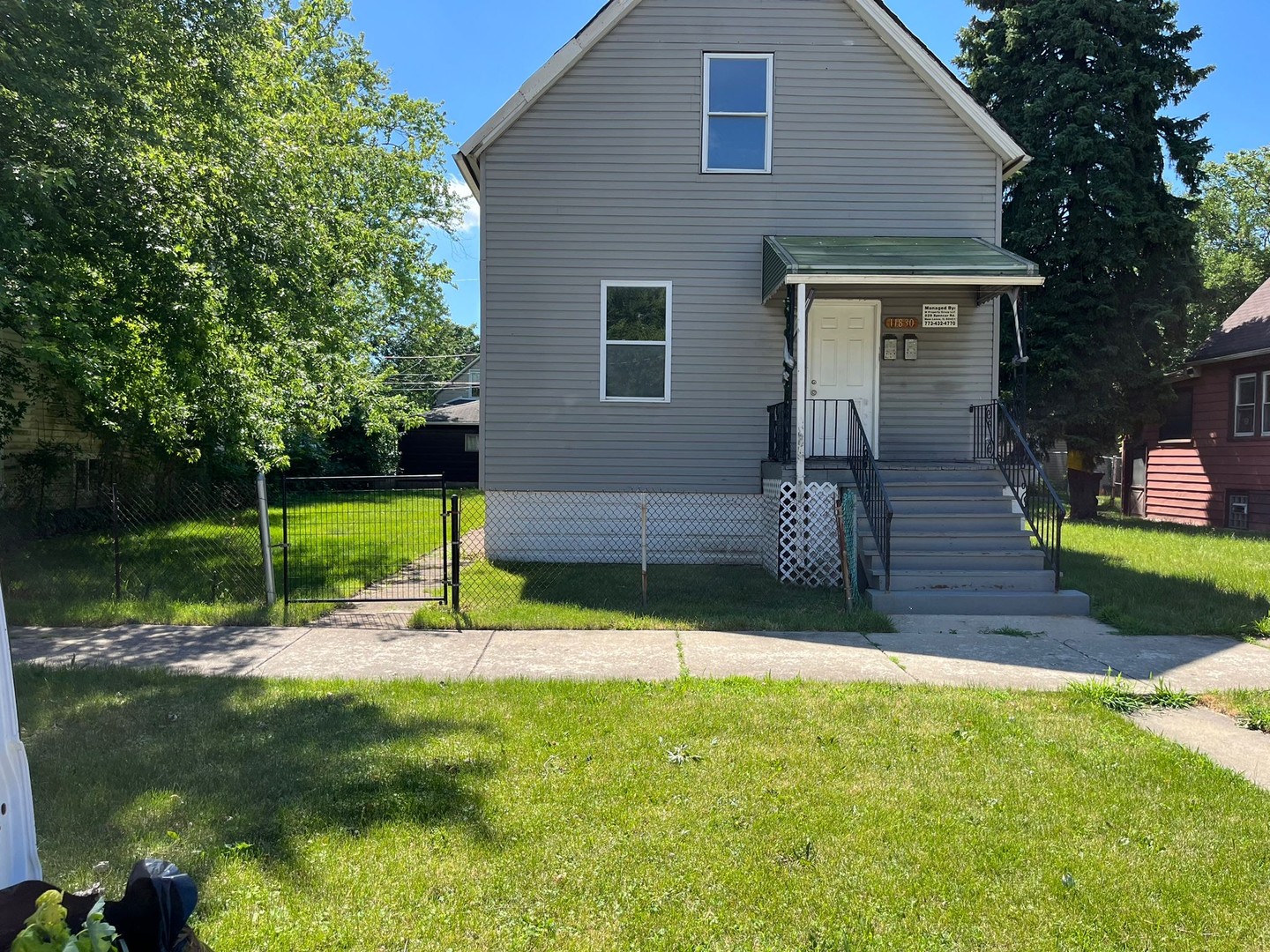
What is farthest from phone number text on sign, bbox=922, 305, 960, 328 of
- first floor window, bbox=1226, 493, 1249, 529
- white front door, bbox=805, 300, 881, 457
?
first floor window, bbox=1226, 493, 1249, 529

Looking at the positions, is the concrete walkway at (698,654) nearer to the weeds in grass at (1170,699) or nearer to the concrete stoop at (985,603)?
the weeds in grass at (1170,699)

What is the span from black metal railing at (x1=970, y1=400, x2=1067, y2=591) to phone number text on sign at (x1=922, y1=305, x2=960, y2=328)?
125cm

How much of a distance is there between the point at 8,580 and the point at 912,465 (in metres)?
11.3

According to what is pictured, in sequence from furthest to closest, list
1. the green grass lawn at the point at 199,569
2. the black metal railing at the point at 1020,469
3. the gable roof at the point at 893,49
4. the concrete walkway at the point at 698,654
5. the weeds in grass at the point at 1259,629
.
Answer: the gable roof at the point at 893,49
the black metal railing at the point at 1020,469
the green grass lawn at the point at 199,569
the weeds in grass at the point at 1259,629
the concrete walkway at the point at 698,654

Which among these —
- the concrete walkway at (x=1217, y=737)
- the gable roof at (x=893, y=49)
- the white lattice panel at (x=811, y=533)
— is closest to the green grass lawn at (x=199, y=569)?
the white lattice panel at (x=811, y=533)

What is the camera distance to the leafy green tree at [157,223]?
7.12 meters

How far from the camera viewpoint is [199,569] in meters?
10.9

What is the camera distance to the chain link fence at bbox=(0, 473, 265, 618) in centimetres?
945

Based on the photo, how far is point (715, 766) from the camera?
453cm

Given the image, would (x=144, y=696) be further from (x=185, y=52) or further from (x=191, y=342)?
(x=185, y=52)

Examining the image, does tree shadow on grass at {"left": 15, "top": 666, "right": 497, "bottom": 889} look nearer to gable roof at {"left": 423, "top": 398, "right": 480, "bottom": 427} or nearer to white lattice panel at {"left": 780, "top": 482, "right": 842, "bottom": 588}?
white lattice panel at {"left": 780, "top": 482, "right": 842, "bottom": 588}

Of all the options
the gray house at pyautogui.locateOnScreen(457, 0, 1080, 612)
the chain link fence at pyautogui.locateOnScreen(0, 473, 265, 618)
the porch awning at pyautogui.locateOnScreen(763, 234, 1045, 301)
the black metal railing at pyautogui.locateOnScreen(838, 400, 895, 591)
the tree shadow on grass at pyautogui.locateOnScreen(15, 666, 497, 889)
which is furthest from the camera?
the gray house at pyautogui.locateOnScreen(457, 0, 1080, 612)

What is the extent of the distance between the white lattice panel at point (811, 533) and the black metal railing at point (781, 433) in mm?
581

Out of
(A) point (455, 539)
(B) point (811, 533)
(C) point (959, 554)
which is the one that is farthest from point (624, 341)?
(C) point (959, 554)
